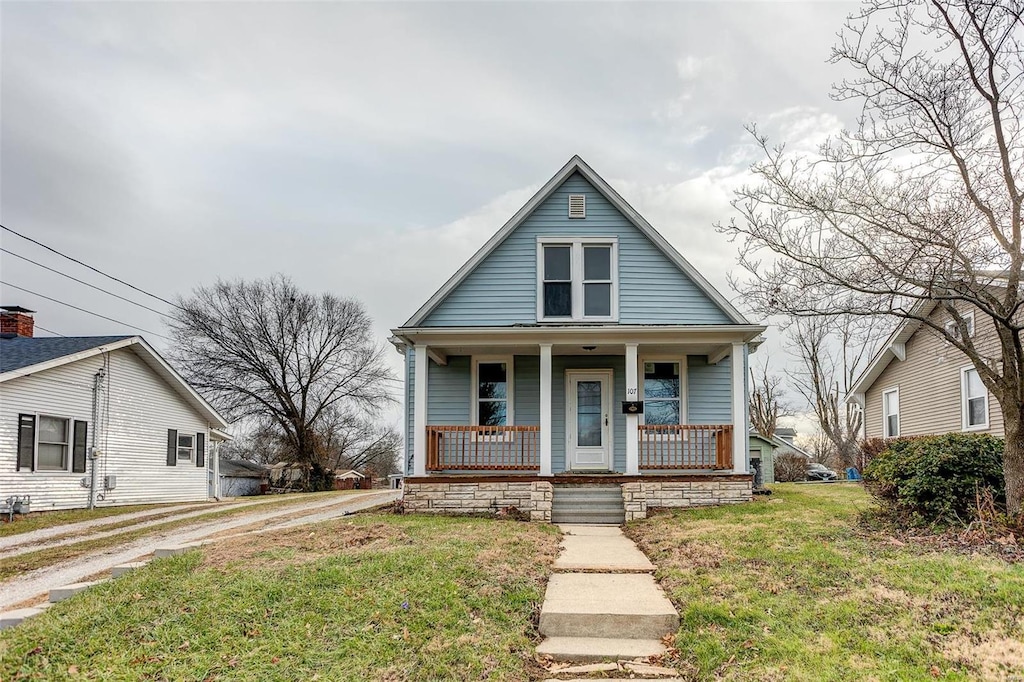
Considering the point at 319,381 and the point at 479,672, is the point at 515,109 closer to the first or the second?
the point at 479,672

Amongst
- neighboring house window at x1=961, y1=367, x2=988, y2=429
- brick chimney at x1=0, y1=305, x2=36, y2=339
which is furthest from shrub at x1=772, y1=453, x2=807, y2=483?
brick chimney at x1=0, y1=305, x2=36, y2=339

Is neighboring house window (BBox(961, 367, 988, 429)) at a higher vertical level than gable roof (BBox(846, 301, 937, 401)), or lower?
lower

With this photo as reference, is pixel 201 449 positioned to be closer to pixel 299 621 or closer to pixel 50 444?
pixel 50 444

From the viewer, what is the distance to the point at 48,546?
424 inches

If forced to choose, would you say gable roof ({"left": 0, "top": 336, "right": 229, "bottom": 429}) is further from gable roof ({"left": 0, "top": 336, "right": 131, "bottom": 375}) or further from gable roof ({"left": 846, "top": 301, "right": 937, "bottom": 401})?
gable roof ({"left": 846, "top": 301, "right": 937, "bottom": 401})

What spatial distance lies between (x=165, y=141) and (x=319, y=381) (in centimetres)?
2194

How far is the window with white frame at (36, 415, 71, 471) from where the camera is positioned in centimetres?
1596

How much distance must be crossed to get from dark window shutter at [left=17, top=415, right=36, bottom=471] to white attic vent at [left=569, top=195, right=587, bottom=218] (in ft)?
41.7

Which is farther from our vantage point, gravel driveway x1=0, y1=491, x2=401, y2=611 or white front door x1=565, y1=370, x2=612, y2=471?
white front door x1=565, y1=370, x2=612, y2=471

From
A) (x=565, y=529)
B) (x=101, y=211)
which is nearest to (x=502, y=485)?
(x=565, y=529)

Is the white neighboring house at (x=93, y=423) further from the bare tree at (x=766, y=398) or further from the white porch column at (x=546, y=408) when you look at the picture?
the bare tree at (x=766, y=398)

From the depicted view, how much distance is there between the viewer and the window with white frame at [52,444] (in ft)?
52.4

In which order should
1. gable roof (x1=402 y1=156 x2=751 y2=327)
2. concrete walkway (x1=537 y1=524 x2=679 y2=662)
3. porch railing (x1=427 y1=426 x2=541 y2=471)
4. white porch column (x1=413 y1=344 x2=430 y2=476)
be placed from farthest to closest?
gable roof (x1=402 y1=156 x2=751 y2=327), porch railing (x1=427 y1=426 x2=541 y2=471), white porch column (x1=413 y1=344 x2=430 y2=476), concrete walkway (x1=537 y1=524 x2=679 y2=662)

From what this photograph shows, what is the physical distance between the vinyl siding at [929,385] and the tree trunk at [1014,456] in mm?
8435
